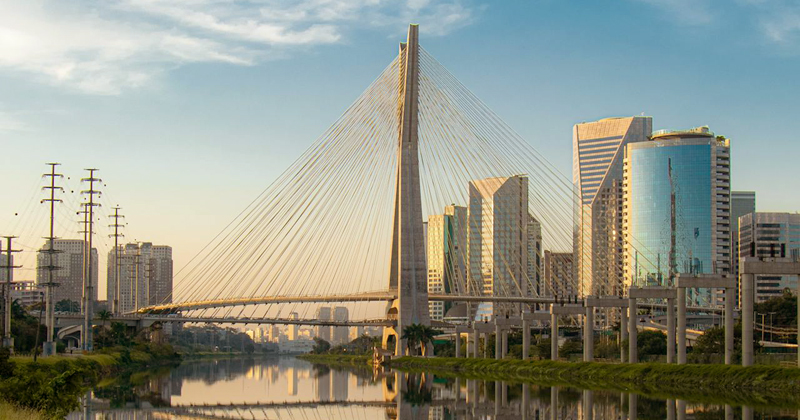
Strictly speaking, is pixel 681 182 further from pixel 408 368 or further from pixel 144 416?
pixel 144 416

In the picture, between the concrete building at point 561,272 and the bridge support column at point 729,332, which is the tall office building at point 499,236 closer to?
the concrete building at point 561,272

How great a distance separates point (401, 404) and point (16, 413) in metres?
19.0

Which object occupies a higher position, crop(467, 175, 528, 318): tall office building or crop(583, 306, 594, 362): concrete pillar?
crop(467, 175, 528, 318): tall office building

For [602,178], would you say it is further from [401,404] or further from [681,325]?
[401,404]

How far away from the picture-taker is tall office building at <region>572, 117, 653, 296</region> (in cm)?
16875

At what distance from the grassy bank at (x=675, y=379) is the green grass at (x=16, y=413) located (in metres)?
23.4

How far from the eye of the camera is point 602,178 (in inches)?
6988

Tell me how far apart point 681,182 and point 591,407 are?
383 feet

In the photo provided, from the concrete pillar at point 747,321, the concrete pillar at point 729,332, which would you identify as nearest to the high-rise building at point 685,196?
the concrete pillar at point 729,332

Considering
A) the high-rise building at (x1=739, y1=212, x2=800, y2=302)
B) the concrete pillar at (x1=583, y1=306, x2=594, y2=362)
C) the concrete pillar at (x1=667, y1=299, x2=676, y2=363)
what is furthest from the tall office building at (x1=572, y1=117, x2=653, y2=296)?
the concrete pillar at (x1=667, y1=299, x2=676, y2=363)

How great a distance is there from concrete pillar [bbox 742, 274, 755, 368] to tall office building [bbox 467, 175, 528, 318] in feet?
385

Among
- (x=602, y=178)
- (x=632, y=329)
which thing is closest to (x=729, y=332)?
(x=632, y=329)

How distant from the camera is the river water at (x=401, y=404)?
111 feet

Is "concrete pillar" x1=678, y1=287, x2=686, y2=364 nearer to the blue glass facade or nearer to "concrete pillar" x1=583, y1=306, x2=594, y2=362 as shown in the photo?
"concrete pillar" x1=583, y1=306, x2=594, y2=362
